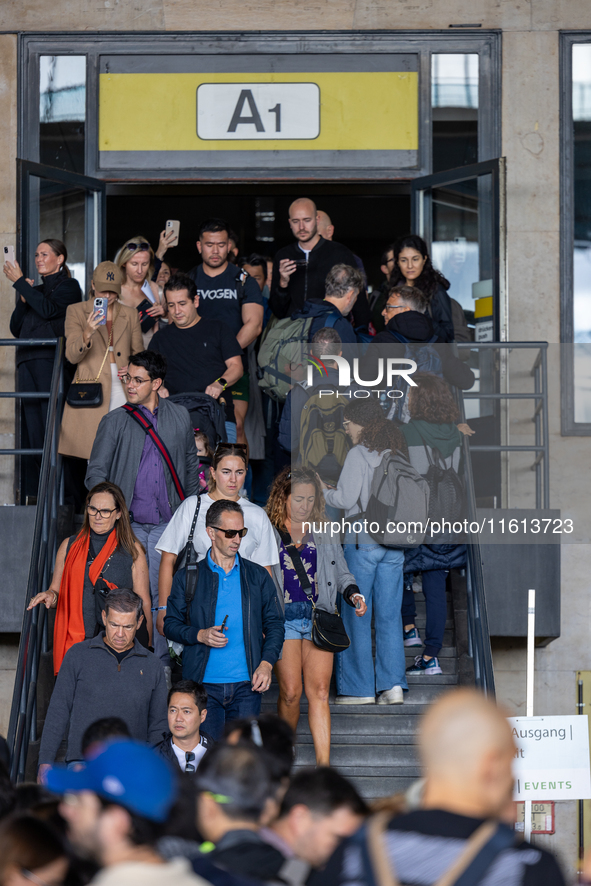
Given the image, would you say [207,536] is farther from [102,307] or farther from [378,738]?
[102,307]

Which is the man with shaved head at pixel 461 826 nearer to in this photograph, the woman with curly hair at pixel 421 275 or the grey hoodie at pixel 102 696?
the grey hoodie at pixel 102 696

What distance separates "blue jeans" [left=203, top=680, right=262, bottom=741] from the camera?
558 cm

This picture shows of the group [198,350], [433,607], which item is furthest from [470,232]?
[433,607]

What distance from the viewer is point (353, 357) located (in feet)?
23.6

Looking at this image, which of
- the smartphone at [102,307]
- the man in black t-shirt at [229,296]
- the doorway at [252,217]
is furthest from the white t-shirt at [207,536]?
the doorway at [252,217]

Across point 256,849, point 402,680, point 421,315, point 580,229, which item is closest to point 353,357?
point 421,315

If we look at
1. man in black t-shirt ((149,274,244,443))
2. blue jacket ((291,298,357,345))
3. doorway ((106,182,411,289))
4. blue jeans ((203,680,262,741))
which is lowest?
blue jeans ((203,680,262,741))

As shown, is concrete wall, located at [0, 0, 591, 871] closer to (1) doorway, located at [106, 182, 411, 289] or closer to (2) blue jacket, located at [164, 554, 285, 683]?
(2) blue jacket, located at [164, 554, 285, 683]

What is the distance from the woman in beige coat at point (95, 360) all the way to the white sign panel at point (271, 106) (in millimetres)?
2754

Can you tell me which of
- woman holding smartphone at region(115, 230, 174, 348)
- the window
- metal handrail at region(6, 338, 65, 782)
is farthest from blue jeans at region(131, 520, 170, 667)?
the window

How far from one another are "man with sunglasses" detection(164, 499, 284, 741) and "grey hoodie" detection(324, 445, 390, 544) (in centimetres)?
104

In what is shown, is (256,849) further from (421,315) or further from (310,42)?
(310,42)

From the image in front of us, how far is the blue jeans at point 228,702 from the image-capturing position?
5.58m

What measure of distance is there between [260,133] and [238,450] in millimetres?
4330
